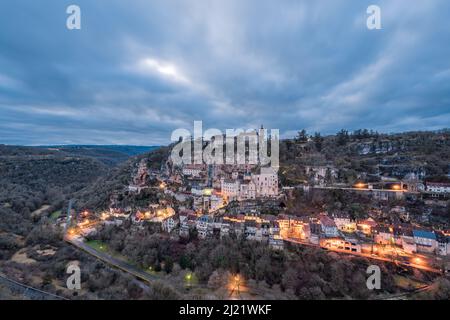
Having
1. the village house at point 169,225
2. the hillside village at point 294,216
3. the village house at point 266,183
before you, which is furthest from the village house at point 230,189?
the village house at point 169,225

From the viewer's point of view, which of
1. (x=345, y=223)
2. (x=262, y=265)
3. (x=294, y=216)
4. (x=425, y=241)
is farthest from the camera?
(x=294, y=216)

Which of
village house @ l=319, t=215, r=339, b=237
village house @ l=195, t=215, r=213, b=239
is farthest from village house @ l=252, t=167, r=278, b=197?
village house @ l=195, t=215, r=213, b=239

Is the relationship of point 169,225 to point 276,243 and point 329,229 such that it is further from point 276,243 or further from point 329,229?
point 329,229

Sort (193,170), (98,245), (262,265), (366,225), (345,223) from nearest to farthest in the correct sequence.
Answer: (262,265) < (366,225) < (345,223) < (98,245) < (193,170)

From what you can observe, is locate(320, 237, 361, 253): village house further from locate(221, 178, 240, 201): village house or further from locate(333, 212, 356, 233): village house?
locate(221, 178, 240, 201): village house

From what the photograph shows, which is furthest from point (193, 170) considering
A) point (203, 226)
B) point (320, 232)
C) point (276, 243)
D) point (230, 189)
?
point (320, 232)

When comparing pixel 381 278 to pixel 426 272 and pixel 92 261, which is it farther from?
Result: pixel 92 261

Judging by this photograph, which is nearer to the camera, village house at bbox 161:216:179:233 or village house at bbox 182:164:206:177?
village house at bbox 161:216:179:233

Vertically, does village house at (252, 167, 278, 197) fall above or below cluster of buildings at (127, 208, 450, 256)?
above

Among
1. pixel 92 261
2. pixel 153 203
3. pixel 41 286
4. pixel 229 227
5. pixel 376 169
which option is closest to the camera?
pixel 41 286

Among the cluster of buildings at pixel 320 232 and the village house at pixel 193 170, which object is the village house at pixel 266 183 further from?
the village house at pixel 193 170
